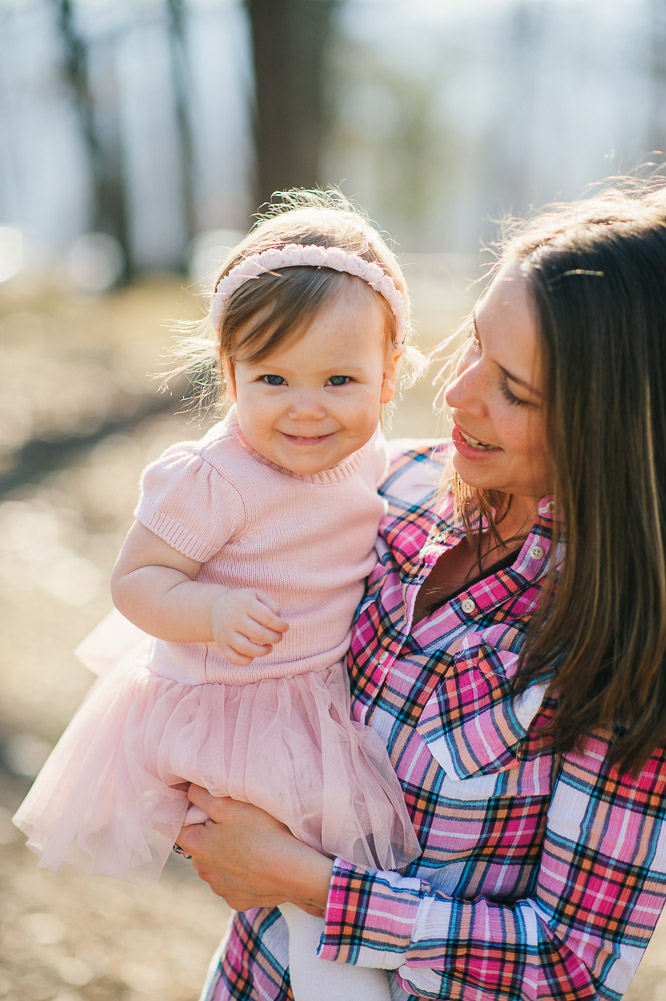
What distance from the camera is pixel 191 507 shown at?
5.13 ft

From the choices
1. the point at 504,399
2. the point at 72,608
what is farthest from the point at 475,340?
the point at 72,608

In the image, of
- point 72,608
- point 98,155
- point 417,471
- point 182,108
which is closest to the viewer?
point 417,471

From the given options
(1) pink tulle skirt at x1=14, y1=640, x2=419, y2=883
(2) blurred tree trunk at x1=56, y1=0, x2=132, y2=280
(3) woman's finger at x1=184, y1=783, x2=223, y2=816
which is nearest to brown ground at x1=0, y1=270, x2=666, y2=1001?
(1) pink tulle skirt at x1=14, y1=640, x2=419, y2=883

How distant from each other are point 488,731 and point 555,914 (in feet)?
0.98

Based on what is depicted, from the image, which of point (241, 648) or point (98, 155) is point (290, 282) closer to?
point (241, 648)

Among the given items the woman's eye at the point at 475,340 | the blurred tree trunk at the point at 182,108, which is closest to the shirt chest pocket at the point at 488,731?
the woman's eye at the point at 475,340

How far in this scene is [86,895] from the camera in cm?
308

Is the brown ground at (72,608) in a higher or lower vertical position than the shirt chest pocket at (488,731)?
lower

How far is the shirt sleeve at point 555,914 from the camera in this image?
1.36 meters

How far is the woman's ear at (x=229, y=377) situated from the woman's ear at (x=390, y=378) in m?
0.31

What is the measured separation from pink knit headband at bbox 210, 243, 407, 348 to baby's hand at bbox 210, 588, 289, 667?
0.56 metres

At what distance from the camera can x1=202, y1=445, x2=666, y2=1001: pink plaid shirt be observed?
137 centimetres

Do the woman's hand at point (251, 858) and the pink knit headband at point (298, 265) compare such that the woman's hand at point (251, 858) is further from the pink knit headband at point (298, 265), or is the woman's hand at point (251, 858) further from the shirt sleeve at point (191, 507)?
the pink knit headband at point (298, 265)

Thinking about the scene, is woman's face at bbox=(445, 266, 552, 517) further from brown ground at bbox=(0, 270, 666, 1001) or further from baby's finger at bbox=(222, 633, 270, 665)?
brown ground at bbox=(0, 270, 666, 1001)
